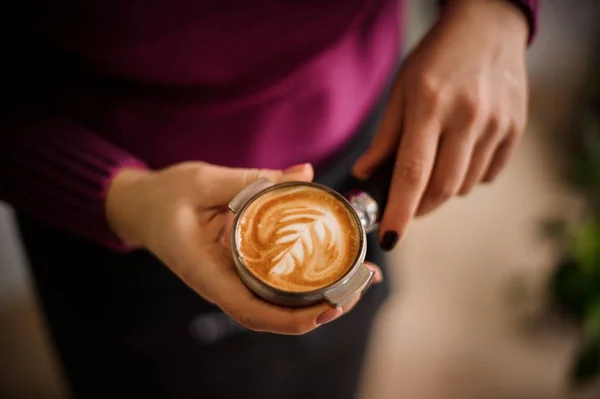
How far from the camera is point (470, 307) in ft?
6.26

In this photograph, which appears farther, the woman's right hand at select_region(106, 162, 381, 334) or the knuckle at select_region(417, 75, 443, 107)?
the knuckle at select_region(417, 75, 443, 107)

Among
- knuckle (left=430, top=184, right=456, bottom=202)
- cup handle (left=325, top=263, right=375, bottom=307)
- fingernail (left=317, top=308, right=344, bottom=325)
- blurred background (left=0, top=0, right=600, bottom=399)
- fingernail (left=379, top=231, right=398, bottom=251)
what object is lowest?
blurred background (left=0, top=0, right=600, bottom=399)

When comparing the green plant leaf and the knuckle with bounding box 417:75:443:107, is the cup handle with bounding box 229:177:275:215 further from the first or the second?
the green plant leaf

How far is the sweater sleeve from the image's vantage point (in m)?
0.81

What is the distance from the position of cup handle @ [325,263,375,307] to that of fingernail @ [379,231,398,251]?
14cm

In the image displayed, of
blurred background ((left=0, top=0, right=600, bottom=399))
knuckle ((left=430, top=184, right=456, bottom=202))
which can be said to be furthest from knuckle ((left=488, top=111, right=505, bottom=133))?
blurred background ((left=0, top=0, right=600, bottom=399))

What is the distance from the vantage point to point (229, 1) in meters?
0.75

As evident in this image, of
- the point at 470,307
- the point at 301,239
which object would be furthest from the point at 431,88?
the point at 470,307

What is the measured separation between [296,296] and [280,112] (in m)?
0.36

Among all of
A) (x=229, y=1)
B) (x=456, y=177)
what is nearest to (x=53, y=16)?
(x=229, y=1)

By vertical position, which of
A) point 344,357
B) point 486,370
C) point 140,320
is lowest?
point 486,370

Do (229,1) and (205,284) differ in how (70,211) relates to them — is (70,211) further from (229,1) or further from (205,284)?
(229,1)

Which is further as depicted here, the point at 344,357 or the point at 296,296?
the point at 344,357

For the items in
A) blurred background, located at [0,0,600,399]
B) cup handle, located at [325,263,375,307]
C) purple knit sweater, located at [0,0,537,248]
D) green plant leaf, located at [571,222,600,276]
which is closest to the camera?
cup handle, located at [325,263,375,307]
